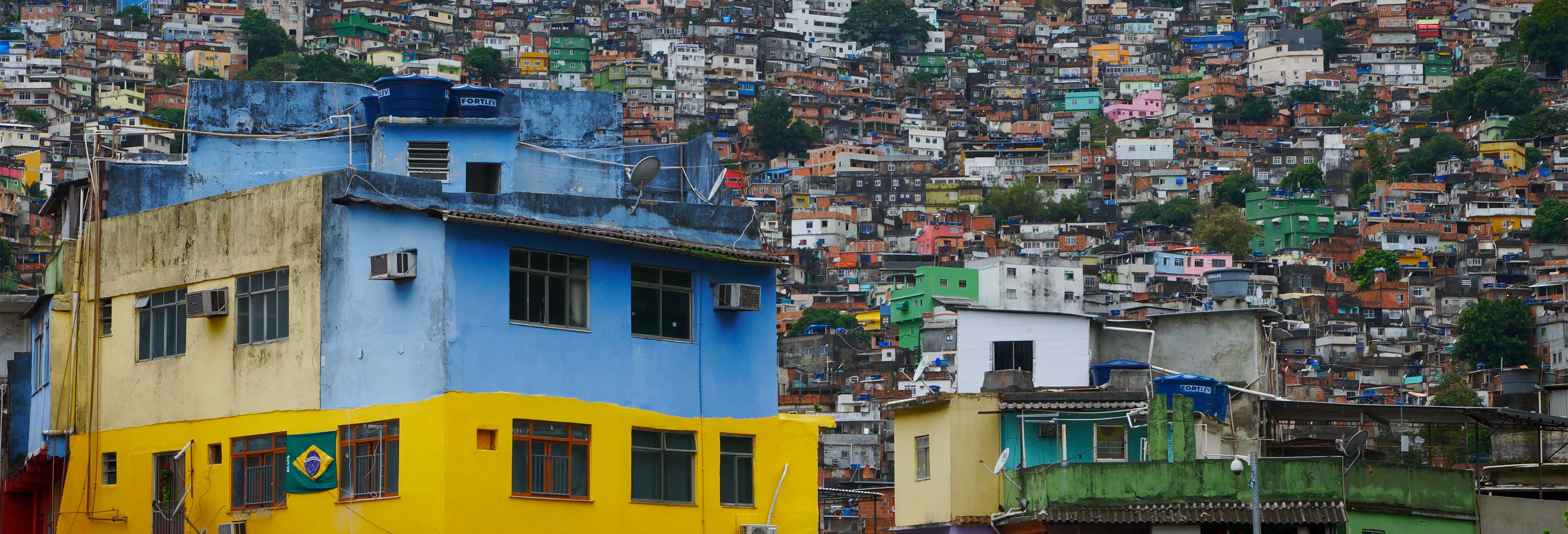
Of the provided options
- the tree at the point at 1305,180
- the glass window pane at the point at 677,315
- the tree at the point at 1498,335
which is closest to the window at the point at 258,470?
the glass window pane at the point at 677,315

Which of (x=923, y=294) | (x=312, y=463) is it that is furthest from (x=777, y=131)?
(x=312, y=463)

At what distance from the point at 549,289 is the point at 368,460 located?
109 inches

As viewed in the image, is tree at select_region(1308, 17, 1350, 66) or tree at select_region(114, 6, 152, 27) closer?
tree at select_region(114, 6, 152, 27)

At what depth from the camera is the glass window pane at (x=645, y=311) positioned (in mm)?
26344

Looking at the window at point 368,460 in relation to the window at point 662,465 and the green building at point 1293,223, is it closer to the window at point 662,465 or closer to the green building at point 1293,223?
the window at point 662,465

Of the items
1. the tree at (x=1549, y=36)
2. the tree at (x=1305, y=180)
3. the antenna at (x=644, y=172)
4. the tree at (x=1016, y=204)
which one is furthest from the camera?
the tree at (x=1549, y=36)

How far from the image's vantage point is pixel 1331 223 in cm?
14112

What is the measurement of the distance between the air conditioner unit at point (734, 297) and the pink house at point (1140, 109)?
517ft

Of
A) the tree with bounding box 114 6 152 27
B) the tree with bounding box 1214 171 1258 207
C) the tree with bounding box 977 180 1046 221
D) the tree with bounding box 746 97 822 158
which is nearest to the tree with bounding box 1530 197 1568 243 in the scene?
the tree with bounding box 1214 171 1258 207

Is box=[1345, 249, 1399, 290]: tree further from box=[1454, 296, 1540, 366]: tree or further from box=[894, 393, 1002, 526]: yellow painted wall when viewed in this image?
box=[894, 393, 1002, 526]: yellow painted wall

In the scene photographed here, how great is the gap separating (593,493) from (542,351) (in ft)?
5.50

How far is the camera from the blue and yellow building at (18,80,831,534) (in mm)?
24453

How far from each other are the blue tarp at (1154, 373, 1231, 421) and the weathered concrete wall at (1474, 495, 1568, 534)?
5.25 meters

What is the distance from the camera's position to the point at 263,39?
183 metres
